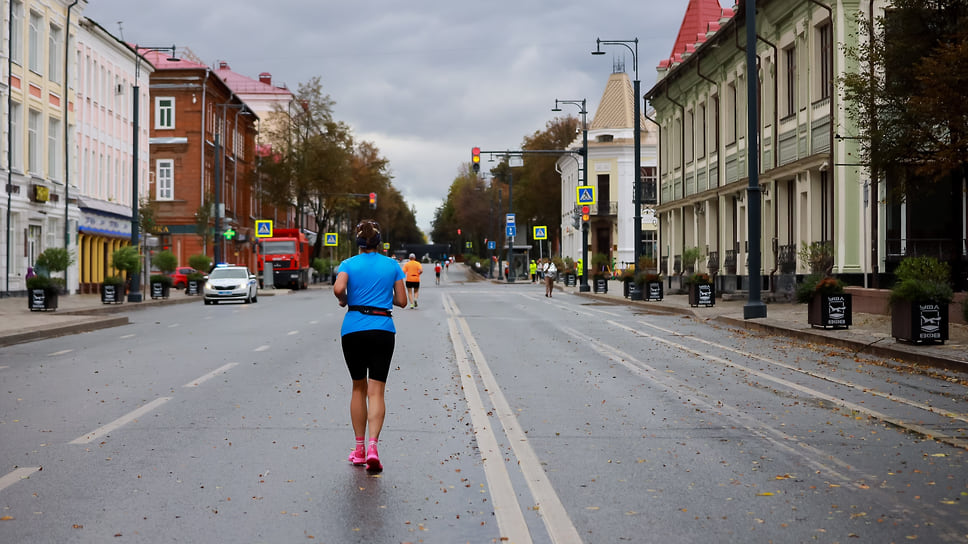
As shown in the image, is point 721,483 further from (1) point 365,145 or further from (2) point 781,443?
(1) point 365,145

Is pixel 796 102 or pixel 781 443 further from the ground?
pixel 796 102

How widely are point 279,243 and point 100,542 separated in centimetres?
6875

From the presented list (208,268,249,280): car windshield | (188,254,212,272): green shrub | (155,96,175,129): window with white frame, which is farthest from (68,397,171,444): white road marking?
(155,96,175,129): window with white frame

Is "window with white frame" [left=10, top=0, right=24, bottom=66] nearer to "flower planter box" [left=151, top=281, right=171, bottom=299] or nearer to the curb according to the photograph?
"flower planter box" [left=151, top=281, right=171, bottom=299]

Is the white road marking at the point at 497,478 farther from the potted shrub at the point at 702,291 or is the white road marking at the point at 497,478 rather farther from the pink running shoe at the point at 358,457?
the potted shrub at the point at 702,291

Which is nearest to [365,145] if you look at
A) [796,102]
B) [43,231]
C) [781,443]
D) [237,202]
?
[237,202]

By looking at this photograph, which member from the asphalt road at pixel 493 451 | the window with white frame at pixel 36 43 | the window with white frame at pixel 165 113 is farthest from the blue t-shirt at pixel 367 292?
the window with white frame at pixel 165 113

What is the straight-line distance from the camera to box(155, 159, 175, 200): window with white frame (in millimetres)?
77125

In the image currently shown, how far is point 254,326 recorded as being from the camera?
28.2 m

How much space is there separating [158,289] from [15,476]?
41.3 m

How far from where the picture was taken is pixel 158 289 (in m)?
48.1

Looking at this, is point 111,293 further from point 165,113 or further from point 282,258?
point 165,113

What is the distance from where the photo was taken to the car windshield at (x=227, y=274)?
47344 mm

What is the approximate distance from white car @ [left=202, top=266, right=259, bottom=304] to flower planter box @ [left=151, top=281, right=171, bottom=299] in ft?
6.25
